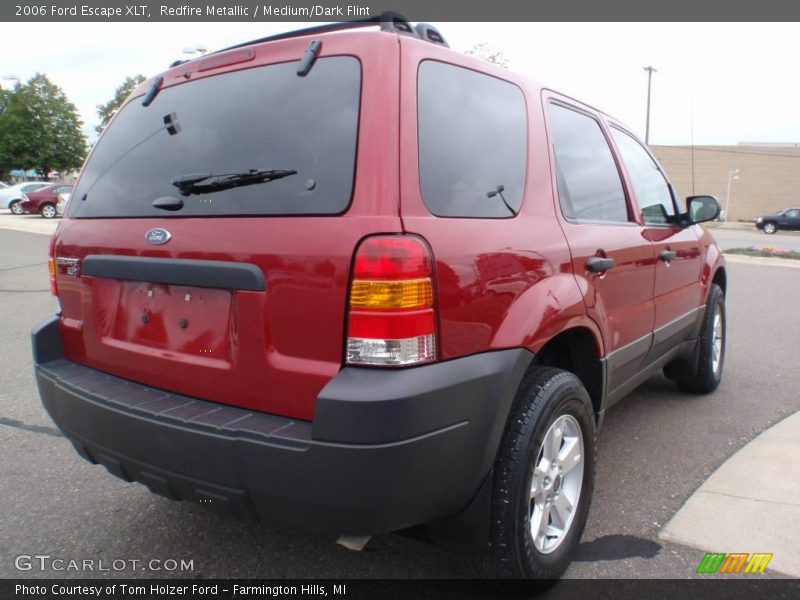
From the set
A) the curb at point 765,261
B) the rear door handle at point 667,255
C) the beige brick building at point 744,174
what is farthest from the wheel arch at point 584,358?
the beige brick building at point 744,174

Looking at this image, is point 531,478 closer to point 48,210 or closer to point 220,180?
point 220,180

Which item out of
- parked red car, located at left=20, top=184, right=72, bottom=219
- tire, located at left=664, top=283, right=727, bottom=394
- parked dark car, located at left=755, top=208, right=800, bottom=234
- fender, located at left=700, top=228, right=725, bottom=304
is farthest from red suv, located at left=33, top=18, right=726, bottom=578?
parked dark car, located at left=755, top=208, right=800, bottom=234

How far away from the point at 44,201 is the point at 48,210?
394mm

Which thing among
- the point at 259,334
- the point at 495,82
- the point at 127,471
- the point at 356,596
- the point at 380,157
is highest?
the point at 495,82

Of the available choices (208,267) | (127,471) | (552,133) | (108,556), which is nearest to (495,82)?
(552,133)

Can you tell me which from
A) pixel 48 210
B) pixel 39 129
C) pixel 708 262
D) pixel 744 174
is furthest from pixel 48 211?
pixel 744 174

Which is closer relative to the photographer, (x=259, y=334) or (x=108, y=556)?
(x=259, y=334)

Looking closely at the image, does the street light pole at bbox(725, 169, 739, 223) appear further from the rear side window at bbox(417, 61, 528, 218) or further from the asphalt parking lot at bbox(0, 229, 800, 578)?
the rear side window at bbox(417, 61, 528, 218)

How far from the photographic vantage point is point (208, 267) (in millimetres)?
1992

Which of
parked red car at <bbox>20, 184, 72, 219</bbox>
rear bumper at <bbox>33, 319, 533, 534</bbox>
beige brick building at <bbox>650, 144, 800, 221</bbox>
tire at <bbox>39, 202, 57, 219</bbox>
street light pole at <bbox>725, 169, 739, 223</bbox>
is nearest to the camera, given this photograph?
rear bumper at <bbox>33, 319, 533, 534</bbox>

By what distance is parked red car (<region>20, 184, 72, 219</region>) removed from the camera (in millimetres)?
25312

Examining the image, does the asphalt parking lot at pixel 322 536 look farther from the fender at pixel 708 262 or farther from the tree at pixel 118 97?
the tree at pixel 118 97

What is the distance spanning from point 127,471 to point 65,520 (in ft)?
3.19

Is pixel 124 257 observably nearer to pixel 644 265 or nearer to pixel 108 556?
pixel 108 556
